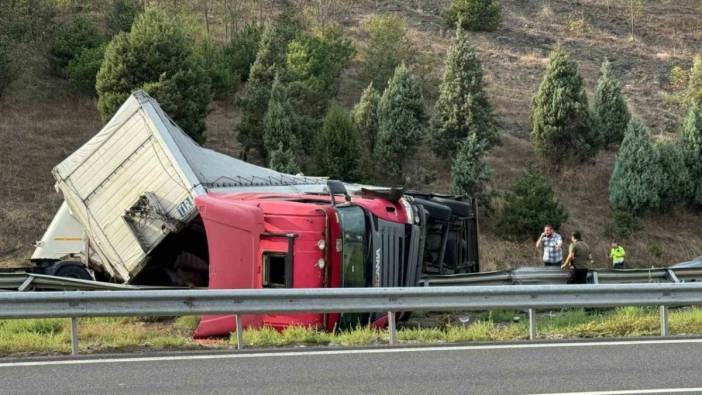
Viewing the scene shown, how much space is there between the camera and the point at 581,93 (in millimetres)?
29875

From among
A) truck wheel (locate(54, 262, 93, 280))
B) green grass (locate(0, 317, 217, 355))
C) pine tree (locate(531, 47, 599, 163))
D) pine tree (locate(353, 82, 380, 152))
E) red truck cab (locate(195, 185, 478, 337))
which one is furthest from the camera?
pine tree (locate(531, 47, 599, 163))

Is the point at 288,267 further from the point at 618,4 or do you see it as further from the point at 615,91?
the point at 618,4

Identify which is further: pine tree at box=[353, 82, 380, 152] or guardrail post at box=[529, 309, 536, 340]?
pine tree at box=[353, 82, 380, 152]

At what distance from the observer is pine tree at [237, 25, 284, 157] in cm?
2820

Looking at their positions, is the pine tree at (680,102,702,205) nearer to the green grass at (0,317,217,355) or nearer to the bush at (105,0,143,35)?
the bush at (105,0,143,35)

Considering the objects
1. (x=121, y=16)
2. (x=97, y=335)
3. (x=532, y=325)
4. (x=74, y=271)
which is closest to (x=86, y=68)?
(x=121, y=16)

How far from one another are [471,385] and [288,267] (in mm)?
4174

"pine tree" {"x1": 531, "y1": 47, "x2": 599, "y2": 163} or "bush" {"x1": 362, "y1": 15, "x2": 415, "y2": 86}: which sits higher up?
"bush" {"x1": 362, "y1": 15, "x2": 415, "y2": 86}

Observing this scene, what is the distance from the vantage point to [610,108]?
31594 mm

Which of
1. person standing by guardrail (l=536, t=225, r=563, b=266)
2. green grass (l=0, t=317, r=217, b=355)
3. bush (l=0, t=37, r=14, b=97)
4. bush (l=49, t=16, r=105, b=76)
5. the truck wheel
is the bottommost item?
the truck wheel

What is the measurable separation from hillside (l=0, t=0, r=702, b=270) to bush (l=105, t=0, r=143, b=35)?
2.69m

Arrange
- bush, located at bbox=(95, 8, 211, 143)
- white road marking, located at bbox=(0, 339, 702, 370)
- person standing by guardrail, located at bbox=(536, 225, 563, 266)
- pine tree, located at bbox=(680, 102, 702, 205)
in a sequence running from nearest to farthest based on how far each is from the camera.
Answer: white road marking, located at bbox=(0, 339, 702, 370) → person standing by guardrail, located at bbox=(536, 225, 563, 266) → bush, located at bbox=(95, 8, 211, 143) → pine tree, located at bbox=(680, 102, 702, 205)

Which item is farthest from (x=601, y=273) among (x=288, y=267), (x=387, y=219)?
(x=288, y=267)

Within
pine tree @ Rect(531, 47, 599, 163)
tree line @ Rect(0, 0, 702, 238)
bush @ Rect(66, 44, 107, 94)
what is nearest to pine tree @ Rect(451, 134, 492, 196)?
tree line @ Rect(0, 0, 702, 238)
